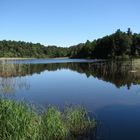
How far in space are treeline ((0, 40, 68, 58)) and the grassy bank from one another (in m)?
105

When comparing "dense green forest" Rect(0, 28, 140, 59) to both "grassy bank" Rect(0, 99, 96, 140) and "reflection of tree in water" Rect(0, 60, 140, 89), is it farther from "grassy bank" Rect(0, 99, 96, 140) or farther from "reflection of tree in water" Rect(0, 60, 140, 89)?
"grassy bank" Rect(0, 99, 96, 140)

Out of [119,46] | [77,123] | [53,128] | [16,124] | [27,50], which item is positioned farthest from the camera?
[27,50]

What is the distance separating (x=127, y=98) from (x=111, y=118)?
18.8 ft

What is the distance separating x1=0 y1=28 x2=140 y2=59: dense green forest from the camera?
84.8 metres

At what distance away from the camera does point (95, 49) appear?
104375mm

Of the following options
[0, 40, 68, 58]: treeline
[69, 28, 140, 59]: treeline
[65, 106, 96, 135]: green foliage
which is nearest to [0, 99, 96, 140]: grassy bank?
[65, 106, 96, 135]: green foliage

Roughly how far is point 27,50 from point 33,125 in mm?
130191

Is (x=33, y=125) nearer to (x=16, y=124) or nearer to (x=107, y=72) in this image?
(x=16, y=124)

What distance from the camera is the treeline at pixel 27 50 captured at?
405 feet

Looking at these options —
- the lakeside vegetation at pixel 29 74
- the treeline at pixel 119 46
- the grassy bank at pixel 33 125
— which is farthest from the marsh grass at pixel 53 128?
the treeline at pixel 119 46

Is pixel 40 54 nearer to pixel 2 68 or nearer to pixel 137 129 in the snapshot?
pixel 2 68

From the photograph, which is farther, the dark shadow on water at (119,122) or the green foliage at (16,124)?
the dark shadow on water at (119,122)

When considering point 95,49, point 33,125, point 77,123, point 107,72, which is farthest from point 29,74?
point 95,49

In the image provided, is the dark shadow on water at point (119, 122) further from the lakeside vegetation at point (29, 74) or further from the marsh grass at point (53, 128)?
the lakeside vegetation at point (29, 74)
